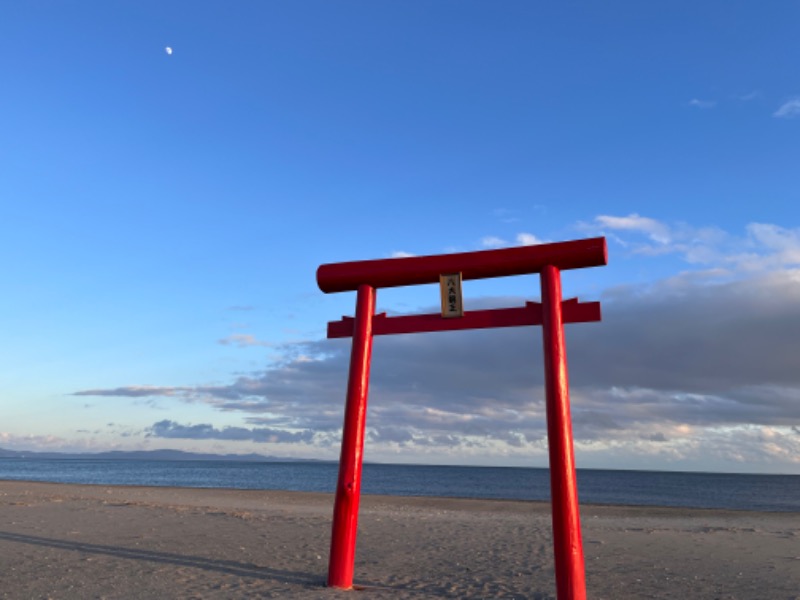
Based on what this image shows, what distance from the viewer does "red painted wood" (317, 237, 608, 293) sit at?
677cm

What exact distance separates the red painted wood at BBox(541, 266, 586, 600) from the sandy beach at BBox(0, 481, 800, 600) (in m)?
1.14

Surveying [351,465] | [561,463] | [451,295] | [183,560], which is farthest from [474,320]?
[183,560]

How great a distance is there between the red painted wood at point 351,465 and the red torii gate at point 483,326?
0.01 metres

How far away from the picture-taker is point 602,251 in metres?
6.68

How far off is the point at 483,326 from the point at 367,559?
4.21 metres

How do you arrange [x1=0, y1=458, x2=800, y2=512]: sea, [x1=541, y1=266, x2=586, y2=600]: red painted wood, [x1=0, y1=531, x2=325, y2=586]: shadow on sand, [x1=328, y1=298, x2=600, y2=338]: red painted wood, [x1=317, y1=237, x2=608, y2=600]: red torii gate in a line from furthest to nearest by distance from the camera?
[x1=0, y1=458, x2=800, y2=512]: sea
[x1=0, y1=531, x2=325, y2=586]: shadow on sand
[x1=328, y1=298, x2=600, y2=338]: red painted wood
[x1=317, y1=237, x2=608, y2=600]: red torii gate
[x1=541, y1=266, x2=586, y2=600]: red painted wood

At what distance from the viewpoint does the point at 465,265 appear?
736cm

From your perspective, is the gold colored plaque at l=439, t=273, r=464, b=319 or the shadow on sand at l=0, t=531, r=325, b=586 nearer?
the gold colored plaque at l=439, t=273, r=464, b=319

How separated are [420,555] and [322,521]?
15.5 ft

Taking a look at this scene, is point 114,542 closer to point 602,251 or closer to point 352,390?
point 352,390

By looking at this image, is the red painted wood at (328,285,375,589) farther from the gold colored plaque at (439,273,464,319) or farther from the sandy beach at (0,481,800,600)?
the gold colored plaque at (439,273,464,319)

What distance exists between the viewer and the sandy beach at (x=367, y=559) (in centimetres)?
707

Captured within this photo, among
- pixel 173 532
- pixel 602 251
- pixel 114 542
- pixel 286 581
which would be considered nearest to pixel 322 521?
pixel 173 532

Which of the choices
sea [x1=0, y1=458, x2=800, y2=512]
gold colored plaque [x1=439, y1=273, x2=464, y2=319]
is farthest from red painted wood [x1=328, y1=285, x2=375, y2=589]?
sea [x1=0, y1=458, x2=800, y2=512]
